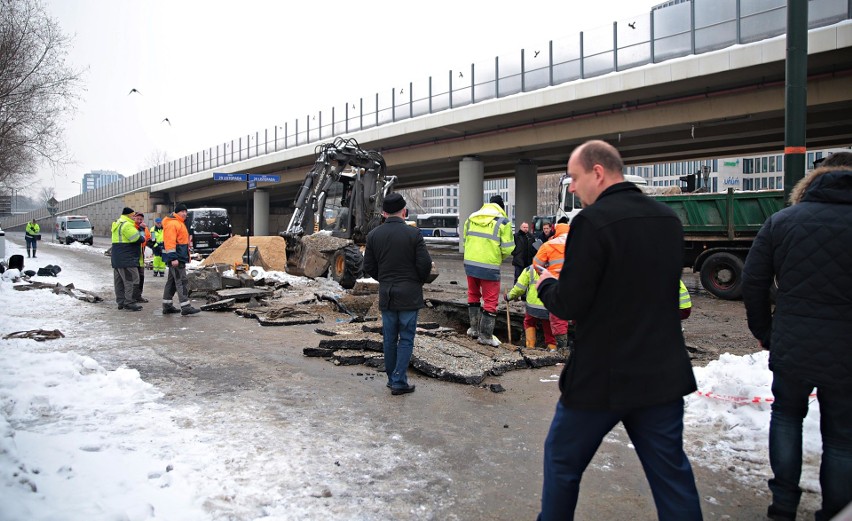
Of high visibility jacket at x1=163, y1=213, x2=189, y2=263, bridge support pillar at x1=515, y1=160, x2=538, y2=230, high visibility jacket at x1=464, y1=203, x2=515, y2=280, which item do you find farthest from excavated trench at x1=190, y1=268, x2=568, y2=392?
bridge support pillar at x1=515, y1=160, x2=538, y2=230

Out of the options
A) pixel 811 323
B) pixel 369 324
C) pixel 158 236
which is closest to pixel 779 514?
pixel 811 323

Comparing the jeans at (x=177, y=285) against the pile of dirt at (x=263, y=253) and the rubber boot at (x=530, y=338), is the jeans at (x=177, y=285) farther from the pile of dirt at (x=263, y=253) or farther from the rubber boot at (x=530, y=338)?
the rubber boot at (x=530, y=338)

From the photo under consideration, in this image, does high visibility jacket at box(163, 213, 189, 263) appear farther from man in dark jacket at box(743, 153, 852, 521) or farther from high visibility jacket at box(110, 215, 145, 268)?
man in dark jacket at box(743, 153, 852, 521)

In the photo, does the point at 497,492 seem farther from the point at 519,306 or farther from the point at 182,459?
the point at 519,306

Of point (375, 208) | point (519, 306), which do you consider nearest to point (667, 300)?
point (519, 306)

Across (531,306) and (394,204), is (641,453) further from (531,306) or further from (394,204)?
(531,306)

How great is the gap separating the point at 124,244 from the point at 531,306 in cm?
807

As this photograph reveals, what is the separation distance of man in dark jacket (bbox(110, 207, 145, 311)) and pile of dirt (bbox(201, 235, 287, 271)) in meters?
4.57

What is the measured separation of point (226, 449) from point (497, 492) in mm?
1904

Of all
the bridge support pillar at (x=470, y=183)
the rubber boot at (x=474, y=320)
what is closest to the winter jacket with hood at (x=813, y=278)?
the rubber boot at (x=474, y=320)

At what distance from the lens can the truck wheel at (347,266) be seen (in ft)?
47.0

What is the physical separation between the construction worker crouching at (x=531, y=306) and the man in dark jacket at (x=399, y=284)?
5.23ft

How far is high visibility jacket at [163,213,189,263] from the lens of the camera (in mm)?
10922

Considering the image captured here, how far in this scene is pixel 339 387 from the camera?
6.17 meters
